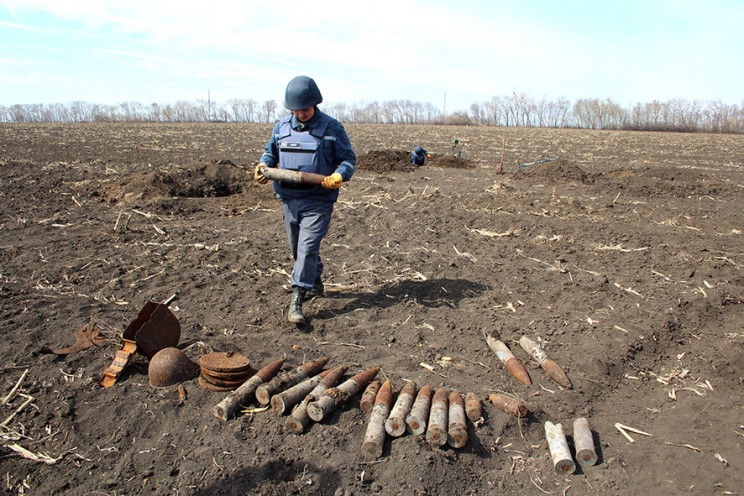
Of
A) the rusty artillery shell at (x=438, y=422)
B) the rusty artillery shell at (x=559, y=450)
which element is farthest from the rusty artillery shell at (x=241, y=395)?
the rusty artillery shell at (x=559, y=450)

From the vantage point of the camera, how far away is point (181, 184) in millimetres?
11516

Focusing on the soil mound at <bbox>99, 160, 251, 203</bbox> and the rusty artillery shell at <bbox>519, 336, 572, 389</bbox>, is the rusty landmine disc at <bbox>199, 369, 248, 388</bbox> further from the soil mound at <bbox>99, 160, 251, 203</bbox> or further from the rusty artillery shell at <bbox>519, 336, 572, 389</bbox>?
the soil mound at <bbox>99, 160, 251, 203</bbox>

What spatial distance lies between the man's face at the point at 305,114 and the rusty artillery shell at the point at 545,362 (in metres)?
3.18

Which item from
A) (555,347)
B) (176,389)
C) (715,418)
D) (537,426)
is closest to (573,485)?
(537,426)

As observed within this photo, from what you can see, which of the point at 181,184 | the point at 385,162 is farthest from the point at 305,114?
the point at 385,162

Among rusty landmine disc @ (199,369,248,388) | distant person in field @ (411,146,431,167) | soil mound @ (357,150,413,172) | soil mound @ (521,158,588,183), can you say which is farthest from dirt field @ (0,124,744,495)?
distant person in field @ (411,146,431,167)

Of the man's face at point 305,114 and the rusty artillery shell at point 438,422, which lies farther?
the man's face at point 305,114

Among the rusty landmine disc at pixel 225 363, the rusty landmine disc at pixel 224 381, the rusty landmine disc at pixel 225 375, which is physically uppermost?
the rusty landmine disc at pixel 225 363

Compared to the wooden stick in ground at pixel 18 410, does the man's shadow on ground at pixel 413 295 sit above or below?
above

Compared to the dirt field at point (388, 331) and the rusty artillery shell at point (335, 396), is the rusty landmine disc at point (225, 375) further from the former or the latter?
the rusty artillery shell at point (335, 396)

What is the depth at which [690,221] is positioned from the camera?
9703 millimetres

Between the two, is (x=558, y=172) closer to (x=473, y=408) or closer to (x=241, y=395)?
(x=473, y=408)

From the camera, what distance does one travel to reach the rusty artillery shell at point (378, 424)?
9.81 feet

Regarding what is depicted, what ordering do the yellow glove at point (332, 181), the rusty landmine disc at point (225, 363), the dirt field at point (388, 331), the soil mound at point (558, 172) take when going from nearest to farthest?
the dirt field at point (388, 331) → the rusty landmine disc at point (225, 363) → the yellow glove at point (332, 181) → the soil mound at point (558, 172)
